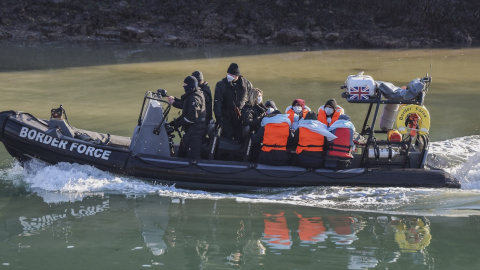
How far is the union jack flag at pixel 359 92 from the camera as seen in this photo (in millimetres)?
→ 8148

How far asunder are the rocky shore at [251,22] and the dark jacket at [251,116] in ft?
39.5

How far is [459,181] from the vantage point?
8516 mm

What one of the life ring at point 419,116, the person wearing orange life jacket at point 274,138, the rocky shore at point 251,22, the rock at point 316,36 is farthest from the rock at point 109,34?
the life ring at point 419,116

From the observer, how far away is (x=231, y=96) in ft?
28.4

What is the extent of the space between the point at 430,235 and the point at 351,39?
1439 cm

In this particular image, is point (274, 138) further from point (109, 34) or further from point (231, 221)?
point (109, 34)

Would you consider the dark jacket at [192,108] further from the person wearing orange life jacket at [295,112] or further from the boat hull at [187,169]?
the person wearing orange life jacket at [295,112]

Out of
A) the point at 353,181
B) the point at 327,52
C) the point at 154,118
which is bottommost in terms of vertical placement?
the point at 353,181

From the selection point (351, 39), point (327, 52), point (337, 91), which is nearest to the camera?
point (337, 91)

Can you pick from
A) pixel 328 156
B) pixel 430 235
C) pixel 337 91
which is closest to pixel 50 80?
pixel 337 91

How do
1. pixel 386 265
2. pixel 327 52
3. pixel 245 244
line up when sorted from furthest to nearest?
1. pixel 327 52
2. pixel 245 244
3. pixel 386 265

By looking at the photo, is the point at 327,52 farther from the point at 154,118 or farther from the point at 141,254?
the point at 141,254

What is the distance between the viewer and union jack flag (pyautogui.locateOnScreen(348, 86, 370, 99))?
815 centimetres

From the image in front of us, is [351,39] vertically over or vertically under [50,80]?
over
